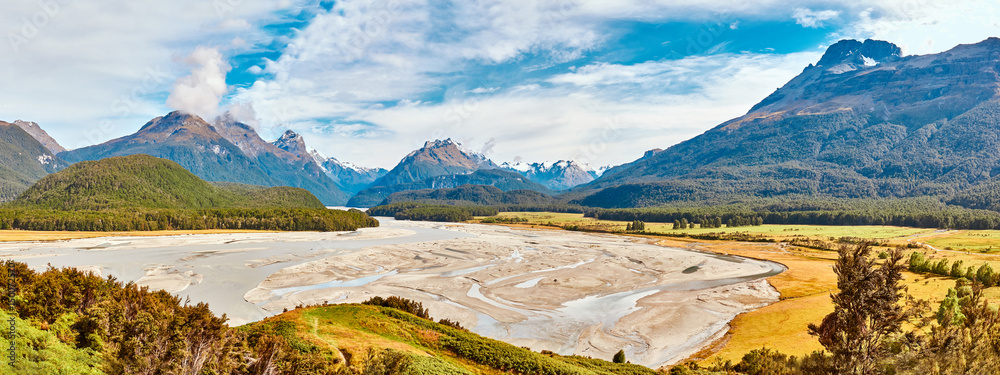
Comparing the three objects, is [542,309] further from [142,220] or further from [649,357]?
[142,220]

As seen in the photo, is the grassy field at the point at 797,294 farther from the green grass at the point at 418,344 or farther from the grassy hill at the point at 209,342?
the grassy hill at the point at 209,342

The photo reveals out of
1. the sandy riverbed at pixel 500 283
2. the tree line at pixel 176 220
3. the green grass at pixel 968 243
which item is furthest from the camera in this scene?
the tree line at pixel 176 220

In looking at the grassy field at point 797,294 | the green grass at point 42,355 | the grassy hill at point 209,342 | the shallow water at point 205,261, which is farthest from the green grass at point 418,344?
the shallow water at point 205,261

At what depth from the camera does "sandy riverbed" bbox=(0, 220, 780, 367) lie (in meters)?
35.8

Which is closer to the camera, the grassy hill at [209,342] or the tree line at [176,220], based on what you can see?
the grassy hill at [209,342]

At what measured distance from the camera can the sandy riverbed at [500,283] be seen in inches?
1409

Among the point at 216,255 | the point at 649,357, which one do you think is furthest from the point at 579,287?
the point at 216,255

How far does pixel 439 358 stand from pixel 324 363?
5393mm

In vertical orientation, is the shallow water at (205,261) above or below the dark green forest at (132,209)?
below

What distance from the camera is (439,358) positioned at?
20188 mm

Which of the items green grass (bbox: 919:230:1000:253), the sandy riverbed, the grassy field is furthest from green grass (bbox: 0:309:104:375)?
green grass (bbox: 919:230:1000:253)

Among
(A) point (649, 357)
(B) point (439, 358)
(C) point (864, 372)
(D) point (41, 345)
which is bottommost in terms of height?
(A) point (649, 357)

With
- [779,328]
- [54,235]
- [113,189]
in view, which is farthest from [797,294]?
[113,189]

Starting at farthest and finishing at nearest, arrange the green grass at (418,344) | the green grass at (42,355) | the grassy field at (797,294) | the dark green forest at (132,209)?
1. the dark green forest at (132,209)
2. the grassy field at (797,294)
3. the green grass at (418,344)
4. the green grass at (42,355)
